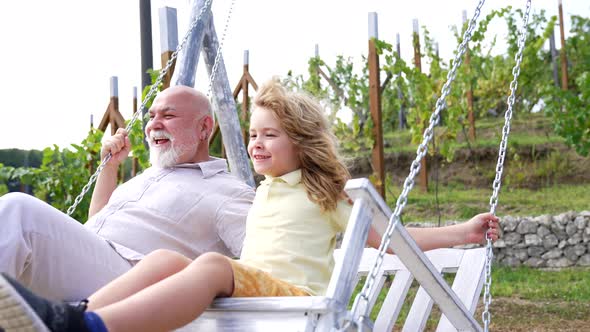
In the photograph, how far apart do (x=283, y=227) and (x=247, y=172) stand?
1.70m

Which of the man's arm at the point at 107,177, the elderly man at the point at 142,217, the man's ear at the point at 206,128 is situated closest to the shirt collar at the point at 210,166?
the elderly man at the point at 142,217

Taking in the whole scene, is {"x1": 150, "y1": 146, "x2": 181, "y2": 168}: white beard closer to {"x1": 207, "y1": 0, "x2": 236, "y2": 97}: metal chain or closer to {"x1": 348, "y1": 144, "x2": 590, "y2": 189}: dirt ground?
{"x1": 207, "y1": 0, "x2": 236, "y2": 97}: metal chain

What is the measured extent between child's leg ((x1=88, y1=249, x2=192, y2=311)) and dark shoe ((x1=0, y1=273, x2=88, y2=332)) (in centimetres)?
29

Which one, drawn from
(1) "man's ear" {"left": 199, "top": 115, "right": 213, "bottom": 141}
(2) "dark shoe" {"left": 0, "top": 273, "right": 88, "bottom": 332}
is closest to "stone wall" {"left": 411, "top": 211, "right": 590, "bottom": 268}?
(1) "man's ear" {"left": 199, "top": 115, "right": 213, "bottom": 141}

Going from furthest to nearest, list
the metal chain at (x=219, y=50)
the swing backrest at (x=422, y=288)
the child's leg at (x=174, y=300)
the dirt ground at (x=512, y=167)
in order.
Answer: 1. the dirt ground at (x=512, y=167)
2. the metal chain at (x=219, y=50)
3. the swing backrest at (x=422, y=288)
4. the child's leg at (x=174, y=300)

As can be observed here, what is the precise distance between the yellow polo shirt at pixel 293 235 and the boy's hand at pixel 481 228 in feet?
1.31

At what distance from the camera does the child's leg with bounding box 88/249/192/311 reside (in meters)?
1.87

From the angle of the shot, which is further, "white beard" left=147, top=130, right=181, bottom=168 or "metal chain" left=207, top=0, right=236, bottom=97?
"metal chain" left=207, top=0, right=236, bottom=97

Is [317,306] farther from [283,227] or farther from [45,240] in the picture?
[45,240]

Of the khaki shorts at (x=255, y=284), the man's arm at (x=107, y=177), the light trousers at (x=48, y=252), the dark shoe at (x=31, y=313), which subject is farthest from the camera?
the man's arm at (x=107, y=177)

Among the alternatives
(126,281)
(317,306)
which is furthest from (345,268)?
(126,281)

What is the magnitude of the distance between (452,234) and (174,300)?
A: 1.03 metres

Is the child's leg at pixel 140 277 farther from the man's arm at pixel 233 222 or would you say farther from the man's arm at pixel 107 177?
the man's arm at pixel 107 177

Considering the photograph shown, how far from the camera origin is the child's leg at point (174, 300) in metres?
1.65
